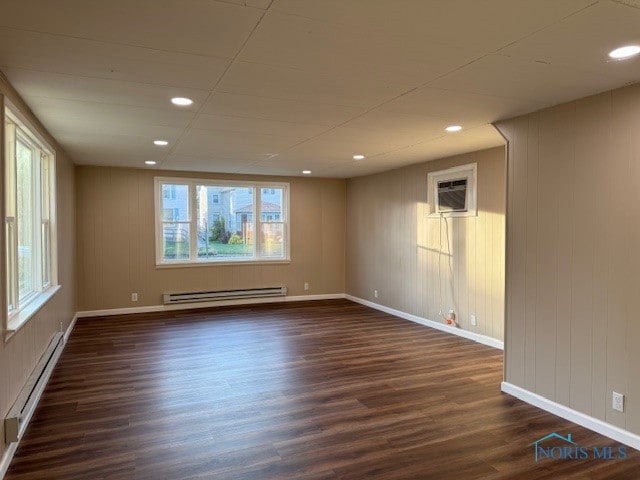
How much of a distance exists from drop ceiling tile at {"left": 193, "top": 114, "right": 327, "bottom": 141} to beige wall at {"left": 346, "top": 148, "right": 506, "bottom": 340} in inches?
88.4

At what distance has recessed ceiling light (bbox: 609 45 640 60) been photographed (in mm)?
2172

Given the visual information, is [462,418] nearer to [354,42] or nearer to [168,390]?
[168,390]

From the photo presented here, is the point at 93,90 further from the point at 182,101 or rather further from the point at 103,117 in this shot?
the point at 103,117

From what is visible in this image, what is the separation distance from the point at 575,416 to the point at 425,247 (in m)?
3.23

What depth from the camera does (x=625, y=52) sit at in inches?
87.7

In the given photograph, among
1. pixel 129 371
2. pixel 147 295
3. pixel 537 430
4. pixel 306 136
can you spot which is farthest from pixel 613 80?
pixel 147 295

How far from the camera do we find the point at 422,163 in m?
6.12

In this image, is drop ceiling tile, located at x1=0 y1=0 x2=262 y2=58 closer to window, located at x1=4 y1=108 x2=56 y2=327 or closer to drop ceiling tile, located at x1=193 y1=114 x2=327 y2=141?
window, located at x1=4 y1=108 x2=56 y2=327

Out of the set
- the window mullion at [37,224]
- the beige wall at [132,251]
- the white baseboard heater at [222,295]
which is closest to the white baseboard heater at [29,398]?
the window mullion at [37,224]

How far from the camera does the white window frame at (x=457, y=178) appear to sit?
5.27 metres

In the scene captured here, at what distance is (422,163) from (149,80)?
4229 millimetres

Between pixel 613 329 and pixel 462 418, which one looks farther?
pixel 462 418

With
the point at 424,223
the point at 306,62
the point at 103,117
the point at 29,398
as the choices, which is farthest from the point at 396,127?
the point at 29,398

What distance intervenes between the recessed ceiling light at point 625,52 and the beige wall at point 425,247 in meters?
2.60
